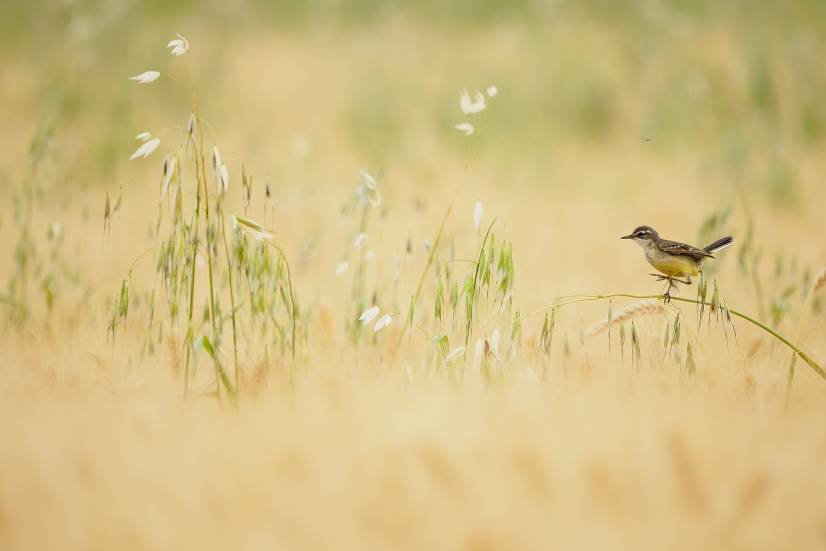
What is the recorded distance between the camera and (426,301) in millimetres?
2650

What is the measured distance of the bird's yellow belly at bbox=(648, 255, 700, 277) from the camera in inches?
72.7

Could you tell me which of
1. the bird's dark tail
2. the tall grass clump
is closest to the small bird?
the bird's dark tail

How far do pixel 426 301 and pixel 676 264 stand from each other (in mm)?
1025

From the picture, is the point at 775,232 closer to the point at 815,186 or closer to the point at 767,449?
the point at 815,186

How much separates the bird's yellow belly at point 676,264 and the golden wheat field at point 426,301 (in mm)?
83

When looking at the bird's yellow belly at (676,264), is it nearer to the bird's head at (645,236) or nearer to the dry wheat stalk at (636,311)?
the bird's head at (645,236)

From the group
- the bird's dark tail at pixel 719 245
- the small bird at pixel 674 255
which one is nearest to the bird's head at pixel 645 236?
the small bird at pixel 674 255

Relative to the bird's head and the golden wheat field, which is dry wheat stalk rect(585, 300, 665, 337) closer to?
the golden wheat field

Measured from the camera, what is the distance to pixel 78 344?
1.92 m

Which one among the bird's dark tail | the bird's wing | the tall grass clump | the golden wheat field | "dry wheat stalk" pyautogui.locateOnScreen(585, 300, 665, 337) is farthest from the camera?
the bird's dark tail

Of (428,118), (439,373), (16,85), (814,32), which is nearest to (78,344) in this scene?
(439,373)

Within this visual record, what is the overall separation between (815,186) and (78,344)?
12.7 ft

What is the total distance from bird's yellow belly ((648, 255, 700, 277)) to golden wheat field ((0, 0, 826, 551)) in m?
0.08

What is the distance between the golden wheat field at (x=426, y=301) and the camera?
102 centimetres
